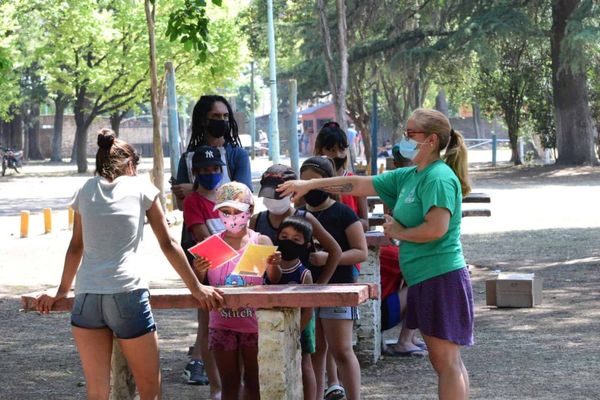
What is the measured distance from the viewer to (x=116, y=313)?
5.70m

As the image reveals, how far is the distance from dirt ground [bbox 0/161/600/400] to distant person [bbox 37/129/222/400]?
7.93 feet

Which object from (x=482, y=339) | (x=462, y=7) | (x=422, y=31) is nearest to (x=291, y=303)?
(x=482, y=339)

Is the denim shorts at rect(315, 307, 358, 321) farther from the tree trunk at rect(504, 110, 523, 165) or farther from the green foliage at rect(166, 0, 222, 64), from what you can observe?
the tree trunk at rect(504, 110, 523, 165)

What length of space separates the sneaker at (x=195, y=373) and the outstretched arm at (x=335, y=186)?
2.35m

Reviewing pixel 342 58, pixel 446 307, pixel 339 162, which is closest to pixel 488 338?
pixel 339 162

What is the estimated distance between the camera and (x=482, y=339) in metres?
10.3

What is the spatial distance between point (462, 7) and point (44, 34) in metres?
23.5

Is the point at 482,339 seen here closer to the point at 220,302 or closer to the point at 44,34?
the point at 220,302

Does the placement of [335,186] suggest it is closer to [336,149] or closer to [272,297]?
[272,297]

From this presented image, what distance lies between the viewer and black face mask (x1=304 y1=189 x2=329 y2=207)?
726 cm

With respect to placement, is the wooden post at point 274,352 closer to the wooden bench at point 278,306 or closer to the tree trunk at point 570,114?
the wooden bench at point 278,306

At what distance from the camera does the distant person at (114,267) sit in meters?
5.69

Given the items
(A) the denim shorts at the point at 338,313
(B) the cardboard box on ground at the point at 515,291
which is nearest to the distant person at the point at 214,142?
(A) the denim shorts at the point at 338,313

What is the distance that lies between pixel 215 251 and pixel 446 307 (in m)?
1.25
